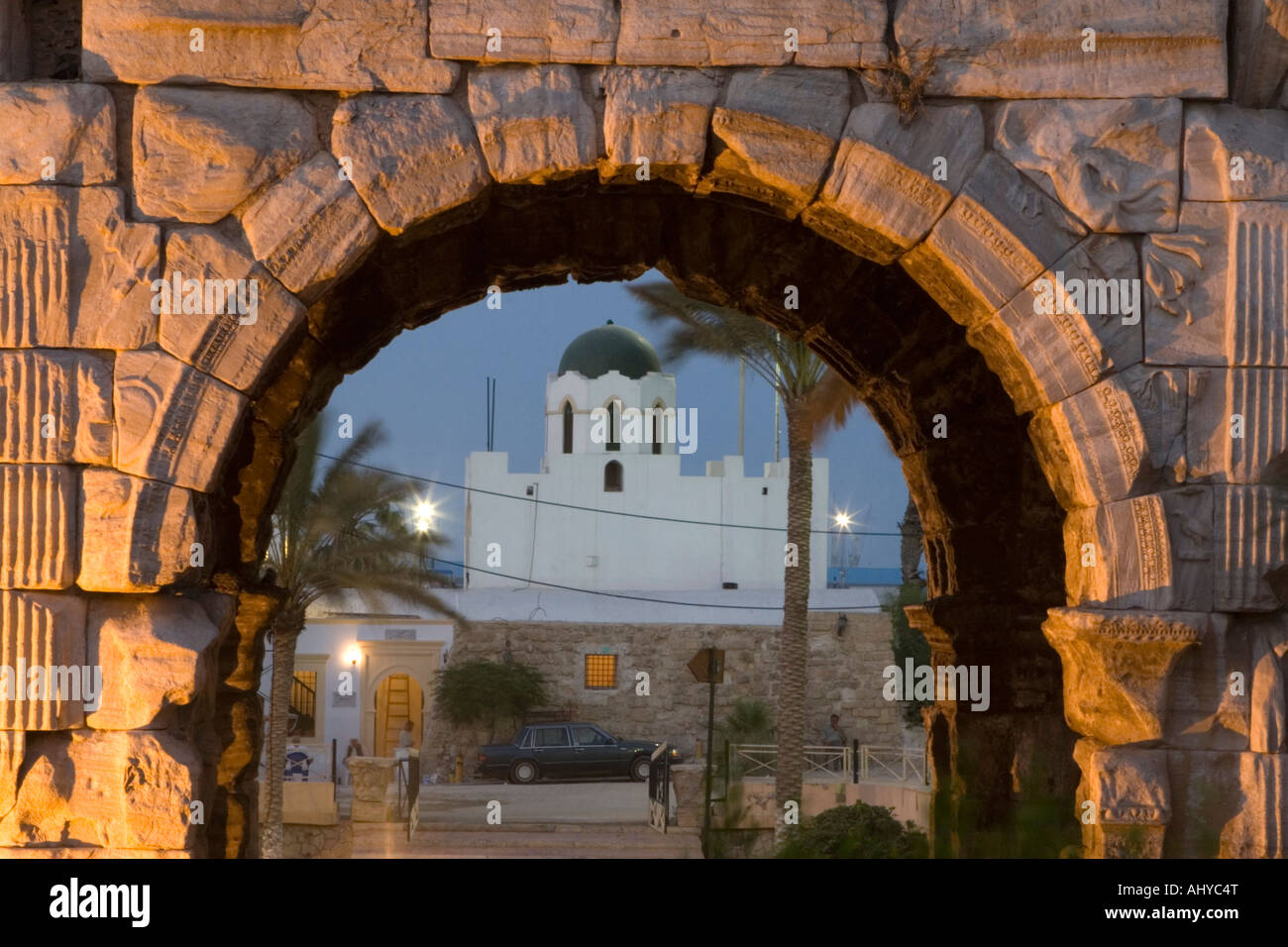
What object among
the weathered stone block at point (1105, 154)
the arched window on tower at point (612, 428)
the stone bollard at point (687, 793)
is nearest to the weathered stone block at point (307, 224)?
the weathered stone block at point (1105, 154)

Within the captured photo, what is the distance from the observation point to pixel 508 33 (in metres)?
5.41

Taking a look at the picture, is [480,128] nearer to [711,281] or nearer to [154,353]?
[154,353]

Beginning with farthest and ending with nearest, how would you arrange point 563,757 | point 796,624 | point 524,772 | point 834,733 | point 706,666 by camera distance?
point 834,733
point 563,757
point 524,772
point 796,624
point 706,666

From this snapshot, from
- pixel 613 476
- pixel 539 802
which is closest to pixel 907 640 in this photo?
pixel 539 802

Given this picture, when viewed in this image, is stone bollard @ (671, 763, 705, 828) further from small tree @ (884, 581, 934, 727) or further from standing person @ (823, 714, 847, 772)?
small tree @ (884, 581, 934, 727)

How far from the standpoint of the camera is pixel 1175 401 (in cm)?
540

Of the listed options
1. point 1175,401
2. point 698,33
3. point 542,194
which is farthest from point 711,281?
point 1175,401

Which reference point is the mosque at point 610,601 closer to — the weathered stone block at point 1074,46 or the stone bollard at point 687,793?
the stone bollard at point 687,793

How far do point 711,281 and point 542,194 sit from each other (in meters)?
1.92

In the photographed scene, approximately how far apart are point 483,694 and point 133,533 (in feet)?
70.2

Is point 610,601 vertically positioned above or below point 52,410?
below

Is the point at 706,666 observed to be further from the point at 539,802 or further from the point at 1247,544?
the point at 539,802

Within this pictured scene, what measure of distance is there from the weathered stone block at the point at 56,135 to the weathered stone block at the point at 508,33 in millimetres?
1282

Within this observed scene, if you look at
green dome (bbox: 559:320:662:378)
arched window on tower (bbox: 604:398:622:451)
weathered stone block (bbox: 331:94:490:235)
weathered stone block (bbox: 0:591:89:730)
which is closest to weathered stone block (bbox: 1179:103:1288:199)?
weathered stone block (bbox: 331:94:490:235)
